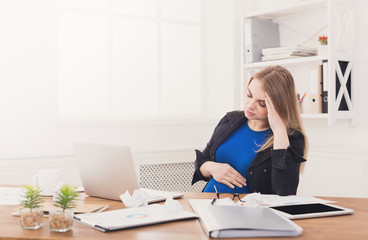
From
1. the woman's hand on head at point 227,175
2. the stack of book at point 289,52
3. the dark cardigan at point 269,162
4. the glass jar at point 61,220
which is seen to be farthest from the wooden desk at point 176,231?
the stack of book at point 289,52

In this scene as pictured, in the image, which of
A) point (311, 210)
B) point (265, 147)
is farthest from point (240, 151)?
point (311, 210)

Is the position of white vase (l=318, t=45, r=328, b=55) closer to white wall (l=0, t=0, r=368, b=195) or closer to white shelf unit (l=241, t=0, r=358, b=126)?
white shelf unit (l=241, t=0, r=358, b=126)

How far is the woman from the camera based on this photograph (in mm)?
2035

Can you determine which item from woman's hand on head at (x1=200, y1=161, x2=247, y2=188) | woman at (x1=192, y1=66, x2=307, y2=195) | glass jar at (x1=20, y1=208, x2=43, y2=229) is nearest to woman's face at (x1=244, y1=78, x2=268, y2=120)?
woman at (x1=192, y1=66, x2=307, y2=195)

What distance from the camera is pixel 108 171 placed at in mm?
1762

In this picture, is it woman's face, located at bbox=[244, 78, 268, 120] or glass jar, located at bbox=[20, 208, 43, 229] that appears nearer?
glass jar, located at bbox=[20, 208, 43, 229]

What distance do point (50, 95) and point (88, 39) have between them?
57 cm

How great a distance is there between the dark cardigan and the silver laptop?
0.45 metres

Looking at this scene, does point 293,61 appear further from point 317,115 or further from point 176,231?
point 176,231

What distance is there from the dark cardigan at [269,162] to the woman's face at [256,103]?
18 centimetres

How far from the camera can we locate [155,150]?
343cm

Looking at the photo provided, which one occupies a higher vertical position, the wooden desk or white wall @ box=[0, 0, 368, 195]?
white wall @ box=[0, 0, 368, 195]

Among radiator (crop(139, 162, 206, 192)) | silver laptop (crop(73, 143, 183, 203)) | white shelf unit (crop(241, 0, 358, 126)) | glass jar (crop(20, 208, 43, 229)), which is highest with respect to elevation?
white shelf unit (crop(241, 0, 358, 126))

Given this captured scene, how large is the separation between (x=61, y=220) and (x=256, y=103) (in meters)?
1.18
